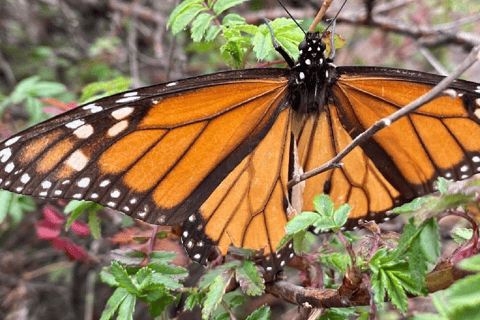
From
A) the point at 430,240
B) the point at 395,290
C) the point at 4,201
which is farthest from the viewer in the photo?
the point at 4,201

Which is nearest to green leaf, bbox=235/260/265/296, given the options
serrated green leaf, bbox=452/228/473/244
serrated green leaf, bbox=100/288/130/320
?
serrated green leaf, bbox=100/288/130/320

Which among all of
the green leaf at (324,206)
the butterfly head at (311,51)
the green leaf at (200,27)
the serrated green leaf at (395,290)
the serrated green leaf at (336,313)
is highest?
the green leaf at (200,27)

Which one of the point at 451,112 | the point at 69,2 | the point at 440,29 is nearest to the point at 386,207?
the point at 451,112

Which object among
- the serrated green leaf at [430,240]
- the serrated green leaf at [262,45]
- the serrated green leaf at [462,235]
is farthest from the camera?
the serrated green leaf at [262,45]

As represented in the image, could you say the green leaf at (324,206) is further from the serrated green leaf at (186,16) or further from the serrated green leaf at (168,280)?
the serrated green leaf at (186,16)

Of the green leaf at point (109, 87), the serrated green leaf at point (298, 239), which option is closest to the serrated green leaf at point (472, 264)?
the serrated green leaf at point (298, 239)

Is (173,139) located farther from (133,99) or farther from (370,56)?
(370,56)

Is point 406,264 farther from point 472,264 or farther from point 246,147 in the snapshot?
point 246,147

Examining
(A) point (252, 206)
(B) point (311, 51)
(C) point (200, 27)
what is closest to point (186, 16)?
(C) point (200, 27)
